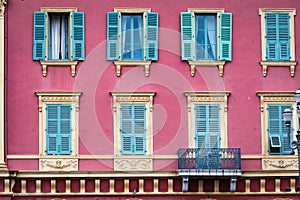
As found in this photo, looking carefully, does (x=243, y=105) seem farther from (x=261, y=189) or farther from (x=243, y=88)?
(x=261, y=189)

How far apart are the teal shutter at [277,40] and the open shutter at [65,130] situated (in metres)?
7.55

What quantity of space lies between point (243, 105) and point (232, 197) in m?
3.36

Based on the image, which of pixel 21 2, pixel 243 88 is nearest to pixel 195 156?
pixel 243 88

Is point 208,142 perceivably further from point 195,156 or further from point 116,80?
point 116,80

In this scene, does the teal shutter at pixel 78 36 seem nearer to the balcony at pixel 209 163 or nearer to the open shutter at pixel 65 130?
the open shutter at pixel 65 130

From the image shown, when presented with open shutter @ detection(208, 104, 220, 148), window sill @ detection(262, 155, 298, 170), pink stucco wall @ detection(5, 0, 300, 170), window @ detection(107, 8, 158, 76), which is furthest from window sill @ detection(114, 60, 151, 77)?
window sill @ detection(262, 155, 298, 170)

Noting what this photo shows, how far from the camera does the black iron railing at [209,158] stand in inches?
1453

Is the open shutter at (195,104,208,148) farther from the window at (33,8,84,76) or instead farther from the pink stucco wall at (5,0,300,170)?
the window at (33,8,84,76)

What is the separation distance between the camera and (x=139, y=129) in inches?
1470

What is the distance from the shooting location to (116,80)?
123 feet

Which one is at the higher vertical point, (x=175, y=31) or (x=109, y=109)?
(x=175, y=31)

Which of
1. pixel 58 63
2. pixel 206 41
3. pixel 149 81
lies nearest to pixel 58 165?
pixel 58 63

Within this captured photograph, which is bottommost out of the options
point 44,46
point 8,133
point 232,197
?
point 232,197

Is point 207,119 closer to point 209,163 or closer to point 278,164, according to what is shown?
point 209,163
